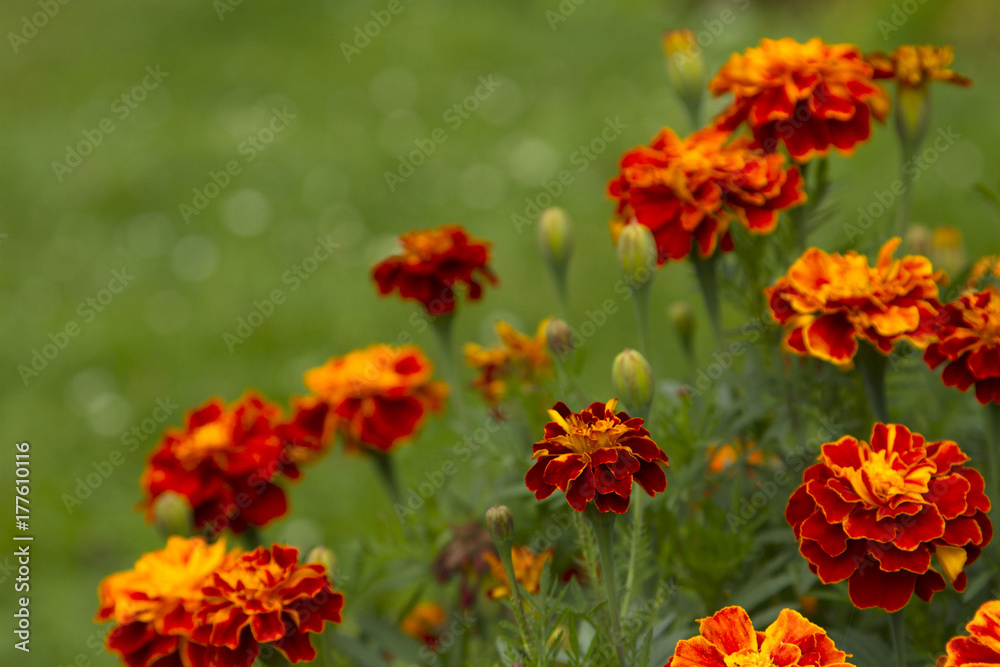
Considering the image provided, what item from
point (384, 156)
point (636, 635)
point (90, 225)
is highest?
point (90, 225)

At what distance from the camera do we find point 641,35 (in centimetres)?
477

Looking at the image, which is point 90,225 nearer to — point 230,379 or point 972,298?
point 230,379

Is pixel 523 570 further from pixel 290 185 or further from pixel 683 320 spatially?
pixel 290 185

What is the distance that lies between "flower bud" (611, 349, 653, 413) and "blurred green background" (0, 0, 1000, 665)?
823 millimetres

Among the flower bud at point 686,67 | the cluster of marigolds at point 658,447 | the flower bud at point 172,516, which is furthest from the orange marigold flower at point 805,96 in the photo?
the flower bud at point 172,516

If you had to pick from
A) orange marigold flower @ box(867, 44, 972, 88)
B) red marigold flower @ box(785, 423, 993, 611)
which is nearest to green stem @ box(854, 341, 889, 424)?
red marigold flower @ box(785, 423, 993, 611)

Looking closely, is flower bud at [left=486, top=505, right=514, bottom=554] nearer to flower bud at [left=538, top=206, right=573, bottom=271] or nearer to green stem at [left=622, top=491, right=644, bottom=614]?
green stem at [left=622, top=491, right=644, bottom=614]

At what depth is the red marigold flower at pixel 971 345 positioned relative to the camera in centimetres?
83

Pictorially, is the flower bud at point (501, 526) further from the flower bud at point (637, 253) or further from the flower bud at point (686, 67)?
the flower bud at point (686, 67)

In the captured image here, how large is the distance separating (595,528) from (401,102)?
3545 mm

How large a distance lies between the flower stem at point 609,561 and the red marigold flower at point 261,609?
9.1 inches

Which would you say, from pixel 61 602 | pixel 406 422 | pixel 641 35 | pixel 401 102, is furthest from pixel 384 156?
pixel 406 422

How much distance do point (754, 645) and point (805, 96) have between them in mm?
578

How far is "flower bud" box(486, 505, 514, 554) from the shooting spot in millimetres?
809
